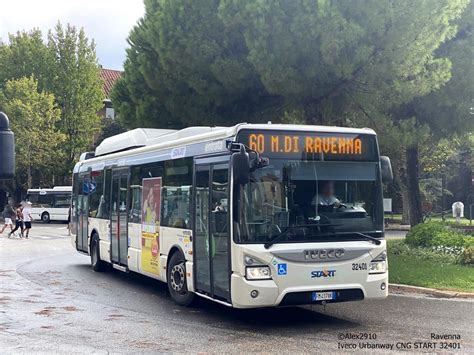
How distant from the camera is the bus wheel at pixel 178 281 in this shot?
10461 millimetres

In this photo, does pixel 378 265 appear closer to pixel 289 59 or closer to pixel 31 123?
pixel 289 59

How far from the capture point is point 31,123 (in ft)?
159

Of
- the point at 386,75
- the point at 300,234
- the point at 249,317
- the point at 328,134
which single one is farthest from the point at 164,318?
the point at 386,75

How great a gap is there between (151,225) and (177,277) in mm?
1487

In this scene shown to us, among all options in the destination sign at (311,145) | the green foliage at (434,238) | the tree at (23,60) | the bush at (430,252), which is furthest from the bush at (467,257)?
the tree at (23,60)

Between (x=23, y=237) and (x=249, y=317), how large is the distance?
74.4ft

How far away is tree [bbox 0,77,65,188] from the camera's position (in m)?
48.1

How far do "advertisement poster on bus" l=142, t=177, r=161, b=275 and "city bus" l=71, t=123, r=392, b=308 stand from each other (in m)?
0.87

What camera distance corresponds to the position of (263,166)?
870 cm

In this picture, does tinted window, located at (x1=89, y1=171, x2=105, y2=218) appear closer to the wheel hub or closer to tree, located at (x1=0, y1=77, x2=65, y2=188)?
the wheel hub

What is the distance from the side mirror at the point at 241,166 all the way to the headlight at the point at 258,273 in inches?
46.8

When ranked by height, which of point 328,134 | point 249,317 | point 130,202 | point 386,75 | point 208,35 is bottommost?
point 249,317

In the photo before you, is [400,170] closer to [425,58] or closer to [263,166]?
[425,58]

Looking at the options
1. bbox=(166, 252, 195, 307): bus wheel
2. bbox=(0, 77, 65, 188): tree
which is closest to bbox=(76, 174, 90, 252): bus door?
bbox=(166, 252, 195, 307): bus wheel
